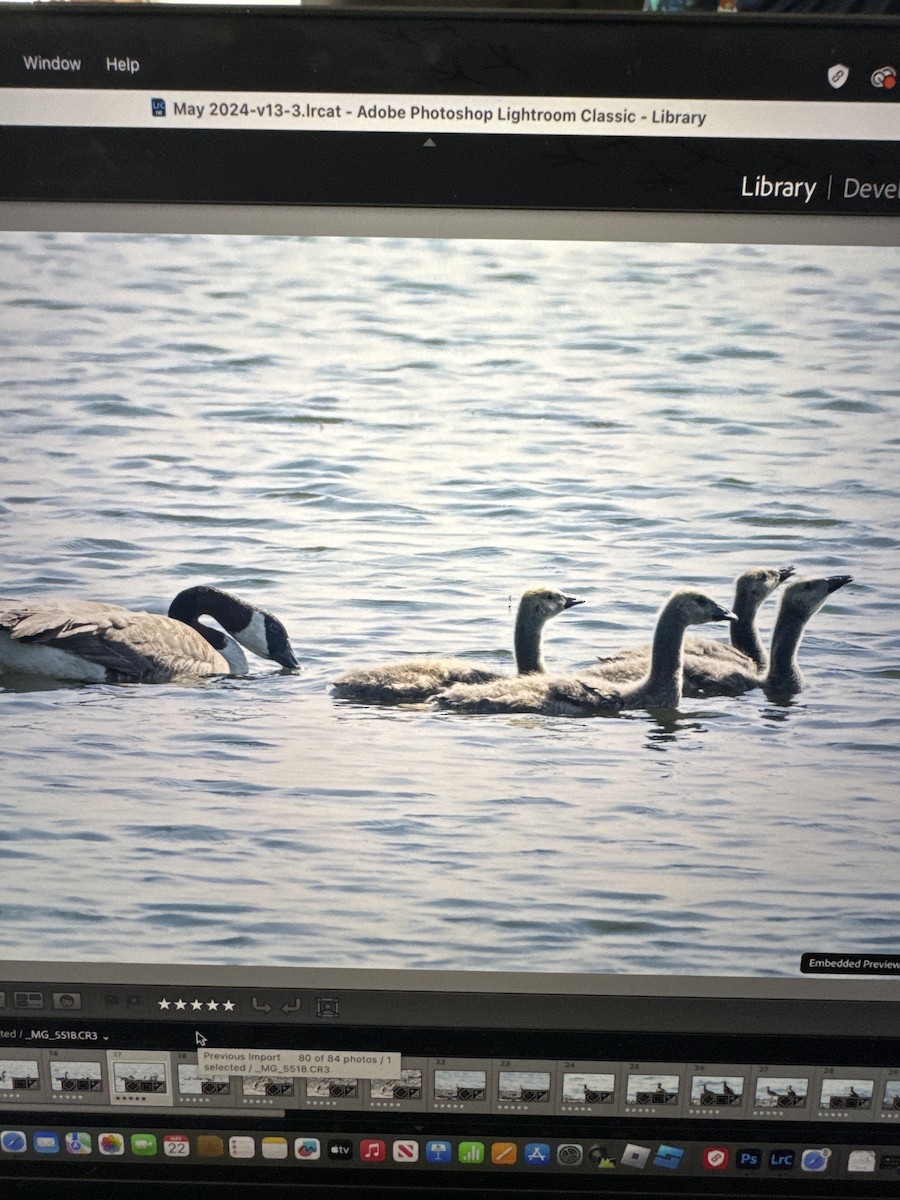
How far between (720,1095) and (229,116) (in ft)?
1.95

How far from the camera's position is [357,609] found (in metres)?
0.54

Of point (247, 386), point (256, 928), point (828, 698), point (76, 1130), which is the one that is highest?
point (247, 386)

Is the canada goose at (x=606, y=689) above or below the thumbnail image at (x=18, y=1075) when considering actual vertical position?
above

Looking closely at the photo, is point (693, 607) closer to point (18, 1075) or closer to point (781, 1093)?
point (781, 1093)

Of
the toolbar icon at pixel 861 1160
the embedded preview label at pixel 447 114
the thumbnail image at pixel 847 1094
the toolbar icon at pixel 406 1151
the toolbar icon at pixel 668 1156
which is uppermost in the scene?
the embedded preview label at pixel 447 114

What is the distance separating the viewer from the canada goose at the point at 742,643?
1.74 ft

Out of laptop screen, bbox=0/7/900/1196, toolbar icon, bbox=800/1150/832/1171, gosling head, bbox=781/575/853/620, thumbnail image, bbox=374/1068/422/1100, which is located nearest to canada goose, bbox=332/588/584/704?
laptop screen, bbox=0/7/900/1196

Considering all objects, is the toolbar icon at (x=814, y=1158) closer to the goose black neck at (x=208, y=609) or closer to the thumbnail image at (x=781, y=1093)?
the thumbnail image at (x=781, y=1093)

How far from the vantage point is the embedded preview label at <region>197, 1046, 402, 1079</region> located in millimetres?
576

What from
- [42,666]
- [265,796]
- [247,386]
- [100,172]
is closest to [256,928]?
[265,796]

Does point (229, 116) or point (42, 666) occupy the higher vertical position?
point (229, 116)

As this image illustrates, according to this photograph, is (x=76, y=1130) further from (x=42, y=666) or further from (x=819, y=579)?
(x=819, y=579)

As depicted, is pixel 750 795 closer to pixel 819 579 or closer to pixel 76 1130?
pixel 819 579

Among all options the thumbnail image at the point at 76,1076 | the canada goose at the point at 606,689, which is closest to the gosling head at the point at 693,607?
the canada goose at the point at 606,689
